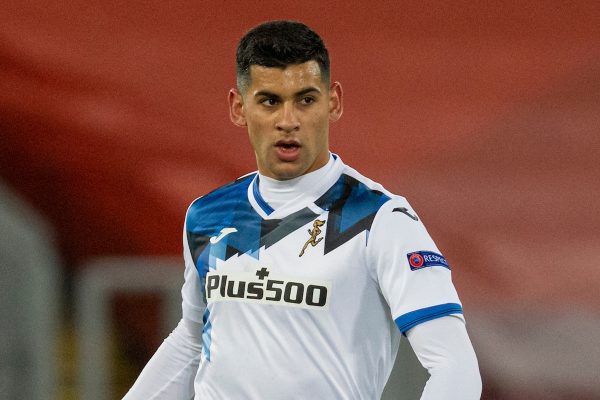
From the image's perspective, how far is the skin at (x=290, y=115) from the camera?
214cm

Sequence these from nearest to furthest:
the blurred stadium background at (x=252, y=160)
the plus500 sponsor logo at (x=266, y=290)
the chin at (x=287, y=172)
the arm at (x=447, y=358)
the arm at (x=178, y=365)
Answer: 1. the arm at (x=447, y=358)
2. the plus500 sponsor logo at (x=266, y=290)
3. the chin at (x=287, y=172)
4. the arm at (x=178, y=365)
5. the blurred stadium background at (x=252, y=160)

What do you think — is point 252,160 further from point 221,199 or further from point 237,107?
point 237,107

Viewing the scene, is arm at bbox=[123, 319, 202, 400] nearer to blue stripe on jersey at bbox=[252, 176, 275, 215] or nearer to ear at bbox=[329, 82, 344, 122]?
A: blue stripe on jersey at bbox=[252, 176, 275, 215]

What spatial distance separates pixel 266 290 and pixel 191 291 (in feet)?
1.18

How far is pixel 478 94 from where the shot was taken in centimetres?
427

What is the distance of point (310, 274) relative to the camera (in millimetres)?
2123

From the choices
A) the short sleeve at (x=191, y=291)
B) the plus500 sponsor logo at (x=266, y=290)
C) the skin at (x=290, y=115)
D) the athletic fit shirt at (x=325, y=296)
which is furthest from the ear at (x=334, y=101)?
the short sleeve at (x=191, y=291)

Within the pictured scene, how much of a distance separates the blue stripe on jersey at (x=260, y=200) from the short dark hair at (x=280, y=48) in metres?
0.24

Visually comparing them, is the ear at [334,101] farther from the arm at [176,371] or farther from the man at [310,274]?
the arm at [176,371]

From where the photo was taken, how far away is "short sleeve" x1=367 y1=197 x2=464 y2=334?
1.99m

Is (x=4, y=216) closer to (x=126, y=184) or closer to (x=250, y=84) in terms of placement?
(x=126, y=184)

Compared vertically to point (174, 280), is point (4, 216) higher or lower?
higher

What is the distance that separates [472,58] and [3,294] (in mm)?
2081

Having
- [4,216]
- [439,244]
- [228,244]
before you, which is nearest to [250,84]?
[228,244]
